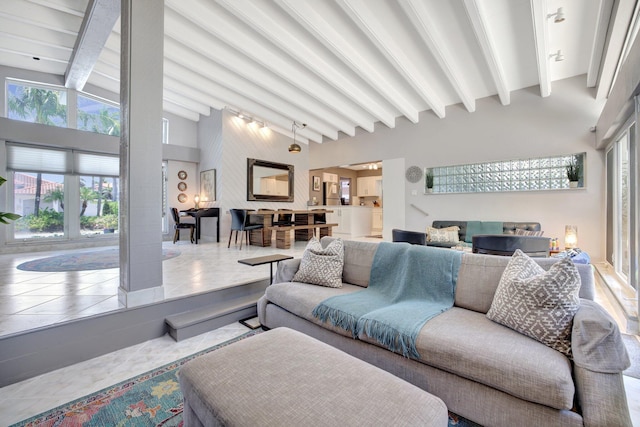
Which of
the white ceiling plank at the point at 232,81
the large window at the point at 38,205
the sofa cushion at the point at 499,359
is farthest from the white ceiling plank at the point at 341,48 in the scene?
the large window at the point at 38,205

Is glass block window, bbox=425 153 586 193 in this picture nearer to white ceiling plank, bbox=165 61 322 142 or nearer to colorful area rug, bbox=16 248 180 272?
white ceiling plank, bbox=165 61 322 142

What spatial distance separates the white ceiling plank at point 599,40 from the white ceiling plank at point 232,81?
4797mm

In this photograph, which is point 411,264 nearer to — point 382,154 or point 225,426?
point 225,426

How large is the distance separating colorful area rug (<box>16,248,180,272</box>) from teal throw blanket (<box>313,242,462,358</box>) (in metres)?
3.78

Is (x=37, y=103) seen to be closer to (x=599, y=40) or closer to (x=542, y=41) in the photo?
(x=542, y=41)

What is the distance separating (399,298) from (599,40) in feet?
13.5

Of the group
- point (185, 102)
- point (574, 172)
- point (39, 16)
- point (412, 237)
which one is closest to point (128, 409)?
point (412, 237)

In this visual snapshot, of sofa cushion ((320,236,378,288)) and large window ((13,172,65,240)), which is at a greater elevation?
large window ((13,172,65,240))

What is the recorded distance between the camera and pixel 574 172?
4.79 metres

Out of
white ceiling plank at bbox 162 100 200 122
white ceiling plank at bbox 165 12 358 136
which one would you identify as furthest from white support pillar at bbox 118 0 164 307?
white ceiling plank at bbox 162 100 200 122

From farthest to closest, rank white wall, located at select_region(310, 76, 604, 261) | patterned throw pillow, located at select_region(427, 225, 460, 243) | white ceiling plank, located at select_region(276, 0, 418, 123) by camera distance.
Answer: white wall, located at select_region(310, 76, 604, 261) → patterned throw pillow, located at select_region(427, 225, 460, 243) → white ceiling plank, located at select_region(276, 0, 418, 123)

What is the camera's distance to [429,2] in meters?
3.31

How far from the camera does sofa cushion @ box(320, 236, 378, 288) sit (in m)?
2.44

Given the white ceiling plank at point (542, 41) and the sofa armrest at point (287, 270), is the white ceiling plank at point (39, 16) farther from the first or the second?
the white ceiling plank at point (542, 41)
